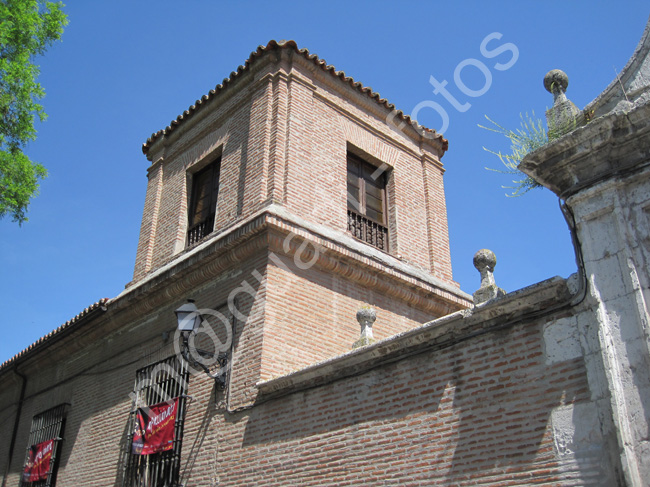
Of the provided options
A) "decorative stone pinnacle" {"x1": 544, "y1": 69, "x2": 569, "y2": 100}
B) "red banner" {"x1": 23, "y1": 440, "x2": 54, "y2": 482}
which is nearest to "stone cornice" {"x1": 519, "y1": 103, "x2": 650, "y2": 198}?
"decorative stone pinnacle" {"x1": 544, "y1": 69, "x2": 569, "y2": 100}

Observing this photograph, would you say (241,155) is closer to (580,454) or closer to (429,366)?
(429,366)

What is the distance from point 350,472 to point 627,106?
4.02 metres

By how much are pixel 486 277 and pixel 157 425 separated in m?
5.33

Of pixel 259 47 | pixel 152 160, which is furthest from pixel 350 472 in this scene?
pixel 152 160

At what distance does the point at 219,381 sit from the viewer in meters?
7.78

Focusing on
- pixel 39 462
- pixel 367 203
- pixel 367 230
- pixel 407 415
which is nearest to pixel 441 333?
pixel 407 415

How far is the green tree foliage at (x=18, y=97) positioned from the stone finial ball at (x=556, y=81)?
7.18 metres

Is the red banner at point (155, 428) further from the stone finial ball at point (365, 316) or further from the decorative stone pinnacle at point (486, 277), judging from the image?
the decorative stone pinnacle at point (486, 277)

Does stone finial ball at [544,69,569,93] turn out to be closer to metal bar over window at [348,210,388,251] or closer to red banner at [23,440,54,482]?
metal bar over window at [348,210,388,251]

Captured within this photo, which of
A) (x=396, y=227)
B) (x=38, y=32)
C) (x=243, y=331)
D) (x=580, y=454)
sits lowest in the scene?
(x=580, y=454)

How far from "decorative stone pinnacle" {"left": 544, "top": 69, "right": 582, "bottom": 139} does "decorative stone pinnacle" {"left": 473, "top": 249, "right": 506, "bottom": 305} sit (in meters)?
1.30

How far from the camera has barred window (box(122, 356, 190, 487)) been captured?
26.9 ft

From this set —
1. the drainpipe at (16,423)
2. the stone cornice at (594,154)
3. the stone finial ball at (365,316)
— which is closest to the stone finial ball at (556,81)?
the stone cornice at (594,154)

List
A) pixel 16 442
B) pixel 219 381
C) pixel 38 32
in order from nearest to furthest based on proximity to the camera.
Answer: pixel 219 381 → pixel 38 32 → pixel 16 442
